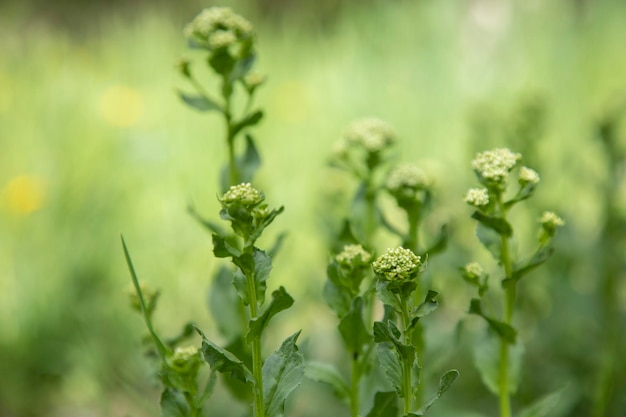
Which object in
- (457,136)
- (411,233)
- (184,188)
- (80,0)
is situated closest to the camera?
(411,233)

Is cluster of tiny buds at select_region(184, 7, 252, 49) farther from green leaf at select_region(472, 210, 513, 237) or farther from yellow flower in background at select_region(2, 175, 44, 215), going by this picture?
yellow flower in background at select_region(2, 175, 44, 215)

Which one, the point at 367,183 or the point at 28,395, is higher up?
the point at 367,183

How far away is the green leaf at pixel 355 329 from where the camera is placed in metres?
0.95

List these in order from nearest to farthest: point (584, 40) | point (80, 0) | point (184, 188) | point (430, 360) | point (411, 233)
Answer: point (411, 233) < point (430, 360) < point (184, 188) < point (584, 40) < point (80, 0)

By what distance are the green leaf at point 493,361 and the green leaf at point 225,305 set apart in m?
0.41

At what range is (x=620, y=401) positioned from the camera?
1.58m

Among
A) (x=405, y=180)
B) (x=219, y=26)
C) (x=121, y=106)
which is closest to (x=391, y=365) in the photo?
(x=405, y=180)

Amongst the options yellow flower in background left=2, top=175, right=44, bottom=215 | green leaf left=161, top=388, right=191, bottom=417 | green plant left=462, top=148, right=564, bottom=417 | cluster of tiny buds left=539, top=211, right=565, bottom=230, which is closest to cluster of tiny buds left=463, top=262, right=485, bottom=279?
green plant left=462, top=148, right=564, bottom=417

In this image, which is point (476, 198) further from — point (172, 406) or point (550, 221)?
point (172, 406)

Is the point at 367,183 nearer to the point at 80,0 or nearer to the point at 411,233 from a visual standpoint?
the point at 411,233

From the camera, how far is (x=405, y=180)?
114cm

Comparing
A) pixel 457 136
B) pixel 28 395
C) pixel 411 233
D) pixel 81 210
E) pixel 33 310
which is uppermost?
pixel 411 233

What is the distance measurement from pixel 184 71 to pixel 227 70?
0.29ft

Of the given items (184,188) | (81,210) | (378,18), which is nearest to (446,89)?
(378,18)
